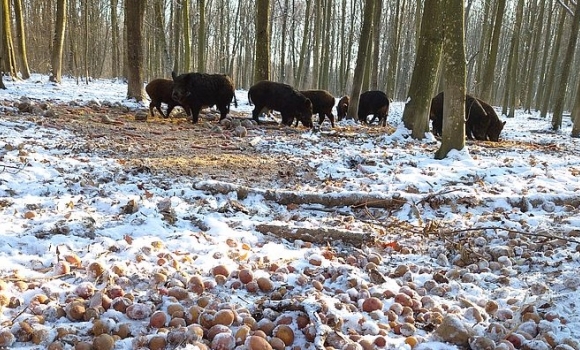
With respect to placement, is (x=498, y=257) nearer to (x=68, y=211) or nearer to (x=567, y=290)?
(x=567, y=290)

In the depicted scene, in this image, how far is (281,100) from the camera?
42.4 ft

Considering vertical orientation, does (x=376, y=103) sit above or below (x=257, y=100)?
above

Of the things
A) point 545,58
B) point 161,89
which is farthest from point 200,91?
point 545,58

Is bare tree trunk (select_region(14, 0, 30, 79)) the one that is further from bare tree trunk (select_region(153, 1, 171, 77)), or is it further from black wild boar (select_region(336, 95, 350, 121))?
black wild boar (select_region(336, 95, 350, 121))

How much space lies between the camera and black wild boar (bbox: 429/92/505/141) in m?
12.7

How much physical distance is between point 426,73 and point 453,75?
2285mm

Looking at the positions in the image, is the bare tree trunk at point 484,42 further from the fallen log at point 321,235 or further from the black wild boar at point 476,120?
the fallen log at point 321,235

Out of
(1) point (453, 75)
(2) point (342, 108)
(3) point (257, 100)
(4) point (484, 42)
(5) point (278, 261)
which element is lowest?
(5) point (278, 261)

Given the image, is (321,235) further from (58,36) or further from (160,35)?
(58,36)

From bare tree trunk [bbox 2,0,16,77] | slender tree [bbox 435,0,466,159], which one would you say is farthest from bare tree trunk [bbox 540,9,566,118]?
bare tree trunk [bbox 2,0,16,77]

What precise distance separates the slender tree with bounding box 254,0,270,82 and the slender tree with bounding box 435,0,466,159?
23.1ft

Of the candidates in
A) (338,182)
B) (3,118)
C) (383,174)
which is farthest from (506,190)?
(3,118)

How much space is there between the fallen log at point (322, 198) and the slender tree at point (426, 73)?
18.0ft

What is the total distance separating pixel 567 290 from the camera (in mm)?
3047
